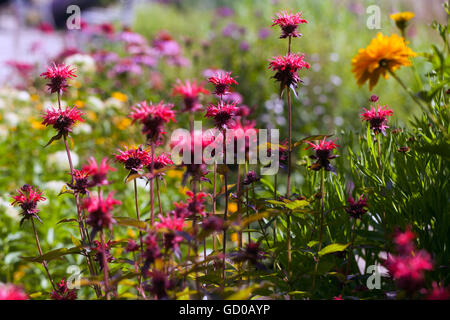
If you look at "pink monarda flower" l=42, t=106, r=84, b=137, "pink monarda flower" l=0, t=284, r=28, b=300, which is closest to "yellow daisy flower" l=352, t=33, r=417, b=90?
"pink monarda flower" l=42, t=106, r=84, b=137

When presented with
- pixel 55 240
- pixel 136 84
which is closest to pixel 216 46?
pixel 136 84

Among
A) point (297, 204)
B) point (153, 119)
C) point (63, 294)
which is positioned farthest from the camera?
point (63, 294)

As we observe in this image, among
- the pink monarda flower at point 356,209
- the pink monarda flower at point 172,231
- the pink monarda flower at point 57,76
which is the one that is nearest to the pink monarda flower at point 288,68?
the pink monarda flower at point 356,209

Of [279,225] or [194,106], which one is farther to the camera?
[279,225]

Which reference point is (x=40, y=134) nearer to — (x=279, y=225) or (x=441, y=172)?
(x=279, y=225)

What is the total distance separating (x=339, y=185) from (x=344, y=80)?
3350 mm

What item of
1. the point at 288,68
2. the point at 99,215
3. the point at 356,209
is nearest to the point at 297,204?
the point at 356,209

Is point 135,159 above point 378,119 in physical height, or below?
below

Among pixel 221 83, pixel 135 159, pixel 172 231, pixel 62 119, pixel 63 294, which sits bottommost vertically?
pixel 63 294

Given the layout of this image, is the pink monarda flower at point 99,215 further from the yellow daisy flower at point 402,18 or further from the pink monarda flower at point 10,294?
the yellow daisy flower at point 402,18

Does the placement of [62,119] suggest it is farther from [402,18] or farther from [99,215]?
[402,18]

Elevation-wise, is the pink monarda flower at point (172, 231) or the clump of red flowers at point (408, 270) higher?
the pink monarda flower at point (172, 231)

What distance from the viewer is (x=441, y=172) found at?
139 centimetres

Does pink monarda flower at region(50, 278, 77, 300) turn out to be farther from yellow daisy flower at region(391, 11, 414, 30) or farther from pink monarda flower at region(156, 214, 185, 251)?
yellow daisy flower at region(391, 11, 414, 30)
